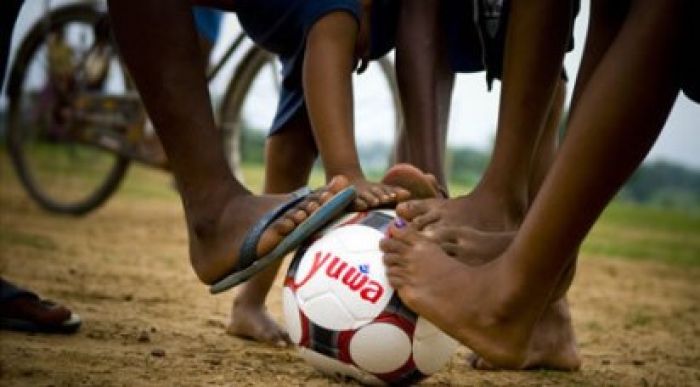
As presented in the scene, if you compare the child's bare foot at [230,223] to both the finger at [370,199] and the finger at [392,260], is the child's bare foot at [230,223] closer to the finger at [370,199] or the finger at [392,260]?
the finger at [370,199]

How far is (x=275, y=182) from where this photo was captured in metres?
2.38

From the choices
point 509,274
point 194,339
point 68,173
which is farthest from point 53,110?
point 509,274

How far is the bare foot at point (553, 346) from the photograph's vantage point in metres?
2.13

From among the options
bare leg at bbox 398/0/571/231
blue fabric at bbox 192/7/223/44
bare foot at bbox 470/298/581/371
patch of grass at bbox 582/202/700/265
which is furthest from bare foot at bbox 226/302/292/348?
patch of grass at bbox 582/202/700/265

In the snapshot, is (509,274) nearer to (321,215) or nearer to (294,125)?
(321,215)

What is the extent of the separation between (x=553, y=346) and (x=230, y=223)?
91cm

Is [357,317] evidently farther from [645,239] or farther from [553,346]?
[645,239]

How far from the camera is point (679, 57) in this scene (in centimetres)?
130

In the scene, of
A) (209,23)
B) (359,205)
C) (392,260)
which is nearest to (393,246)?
(392,260)

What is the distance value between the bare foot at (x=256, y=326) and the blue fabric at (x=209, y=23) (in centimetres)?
215

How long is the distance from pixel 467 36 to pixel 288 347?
38.5 inches

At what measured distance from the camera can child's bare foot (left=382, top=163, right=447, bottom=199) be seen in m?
1.80

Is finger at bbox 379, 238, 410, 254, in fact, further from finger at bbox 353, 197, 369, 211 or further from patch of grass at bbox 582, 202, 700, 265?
patch of grass at bbox 582, 202, 700, 265

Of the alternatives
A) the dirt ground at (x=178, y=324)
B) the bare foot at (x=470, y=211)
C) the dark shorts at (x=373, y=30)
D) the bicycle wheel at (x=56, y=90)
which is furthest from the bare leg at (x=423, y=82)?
the bicycle wheel at (x=56, y=90)
